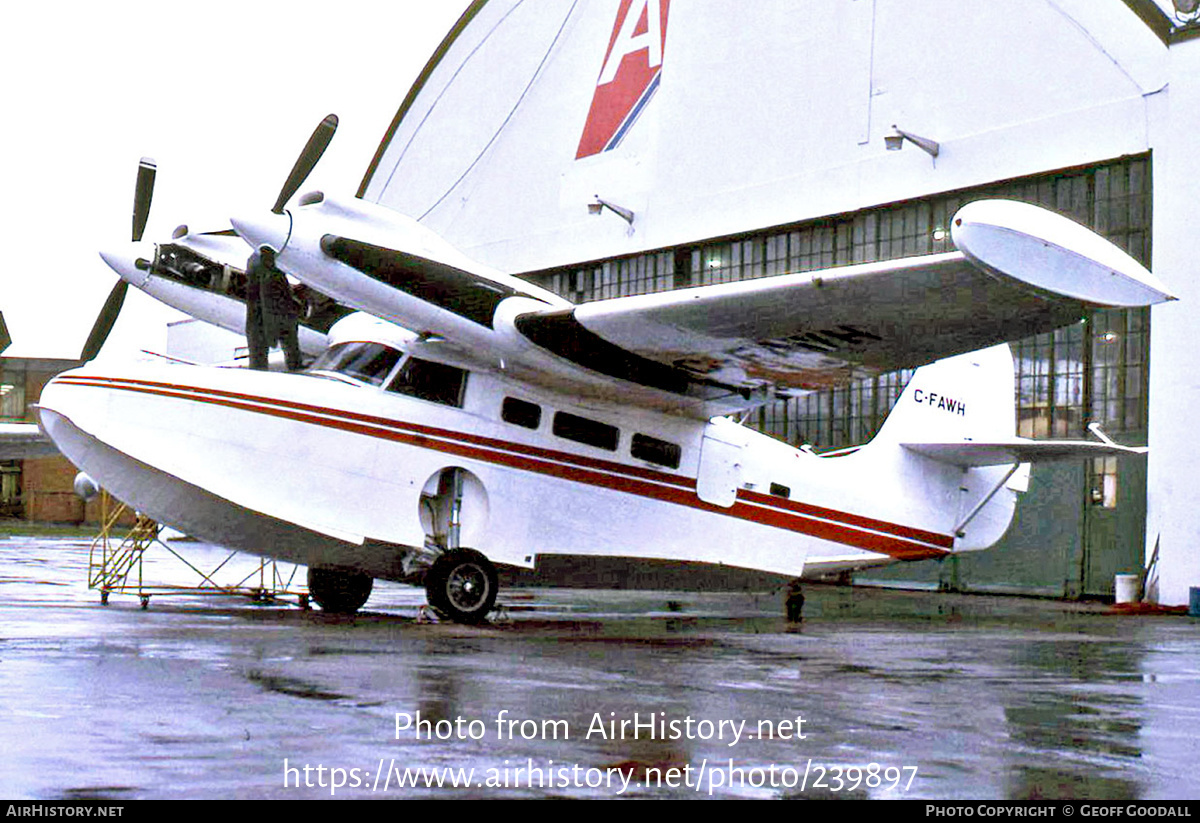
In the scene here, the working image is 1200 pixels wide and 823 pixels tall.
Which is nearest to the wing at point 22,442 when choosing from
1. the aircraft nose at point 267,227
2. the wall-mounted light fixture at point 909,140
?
the aircraft nose at point 267,227

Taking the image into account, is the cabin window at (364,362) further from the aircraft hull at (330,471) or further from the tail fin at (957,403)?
the tail fin at (957,403)

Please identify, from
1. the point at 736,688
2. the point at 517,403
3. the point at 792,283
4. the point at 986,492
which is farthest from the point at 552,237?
the point at 736,688

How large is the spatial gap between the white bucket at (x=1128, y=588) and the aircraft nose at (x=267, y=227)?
16070mm

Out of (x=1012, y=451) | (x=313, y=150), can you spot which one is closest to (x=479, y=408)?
(x=313, y=150)

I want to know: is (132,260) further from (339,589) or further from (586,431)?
(586,431)

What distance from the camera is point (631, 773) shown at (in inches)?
219

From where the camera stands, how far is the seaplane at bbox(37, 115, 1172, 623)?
1345 centimetres

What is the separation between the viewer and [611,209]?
35.5m

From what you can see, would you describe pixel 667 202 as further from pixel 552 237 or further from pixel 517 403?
pixel 517 403

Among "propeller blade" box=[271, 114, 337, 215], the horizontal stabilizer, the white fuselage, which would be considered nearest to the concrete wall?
the horizontal stabilizer

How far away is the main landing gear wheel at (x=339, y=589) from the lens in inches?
643

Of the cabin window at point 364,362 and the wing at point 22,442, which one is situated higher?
the cabin window at point 364,362

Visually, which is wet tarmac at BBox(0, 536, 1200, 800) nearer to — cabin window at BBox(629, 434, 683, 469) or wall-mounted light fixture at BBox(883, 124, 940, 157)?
cabin window at BBox(629, 434, 683, 469)

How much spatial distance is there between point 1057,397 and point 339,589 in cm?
1535
